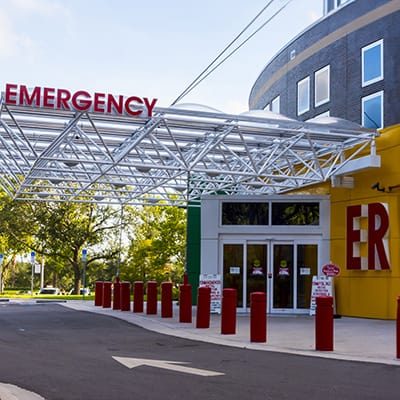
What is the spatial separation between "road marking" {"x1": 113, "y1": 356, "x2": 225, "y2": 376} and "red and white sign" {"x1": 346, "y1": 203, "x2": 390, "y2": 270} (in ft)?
32.0

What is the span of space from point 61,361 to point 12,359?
867mm

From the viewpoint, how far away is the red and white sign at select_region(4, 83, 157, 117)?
46.7 ft

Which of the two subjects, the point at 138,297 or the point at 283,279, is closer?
the point at 138,297

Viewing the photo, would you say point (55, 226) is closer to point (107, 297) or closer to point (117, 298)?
point (107, 297)

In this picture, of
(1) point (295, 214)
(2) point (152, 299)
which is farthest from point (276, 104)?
(2) point (152, 299)

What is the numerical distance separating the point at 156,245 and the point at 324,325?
1311 inches

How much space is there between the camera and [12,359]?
11.0 metres

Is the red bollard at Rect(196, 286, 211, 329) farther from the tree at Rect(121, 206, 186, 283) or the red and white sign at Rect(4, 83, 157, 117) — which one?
the tree at Rect(121, 206, 186, 283)

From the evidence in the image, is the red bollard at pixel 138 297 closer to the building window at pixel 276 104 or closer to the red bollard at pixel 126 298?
the red bollard at pixel 126 298

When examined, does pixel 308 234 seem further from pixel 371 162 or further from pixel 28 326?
pixel 28 326

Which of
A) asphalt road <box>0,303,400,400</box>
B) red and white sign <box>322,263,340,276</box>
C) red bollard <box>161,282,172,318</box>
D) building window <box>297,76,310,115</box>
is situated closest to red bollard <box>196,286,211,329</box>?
asphalt road <box>0,303,400,400</box>

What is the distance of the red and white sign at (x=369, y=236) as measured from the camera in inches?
742

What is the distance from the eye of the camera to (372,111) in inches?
812

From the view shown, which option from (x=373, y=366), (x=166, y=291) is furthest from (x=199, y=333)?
(x=373, y=366)
